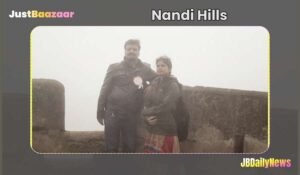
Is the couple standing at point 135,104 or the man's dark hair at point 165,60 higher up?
the man's dark hair at point 165,60

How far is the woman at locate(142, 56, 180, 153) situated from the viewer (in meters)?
3.29

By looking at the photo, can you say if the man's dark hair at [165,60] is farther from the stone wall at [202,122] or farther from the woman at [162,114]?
the stone wall at [202,122]

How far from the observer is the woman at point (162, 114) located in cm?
329

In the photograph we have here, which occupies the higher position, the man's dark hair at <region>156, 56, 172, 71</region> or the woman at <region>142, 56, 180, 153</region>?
the man's dark hair at <region>156, 56, 172, 71</region>

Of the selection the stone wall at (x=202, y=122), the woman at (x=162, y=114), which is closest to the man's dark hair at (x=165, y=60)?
the woman at (x=162, y=114)

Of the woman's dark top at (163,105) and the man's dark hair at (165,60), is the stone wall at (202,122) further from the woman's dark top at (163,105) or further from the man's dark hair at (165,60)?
the man's dark hair at (165,60)

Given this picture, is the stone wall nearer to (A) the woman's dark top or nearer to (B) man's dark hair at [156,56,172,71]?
(A) the woman's dark top

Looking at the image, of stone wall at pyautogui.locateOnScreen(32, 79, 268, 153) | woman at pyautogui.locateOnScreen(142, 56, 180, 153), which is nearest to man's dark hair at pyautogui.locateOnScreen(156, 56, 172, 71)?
woman at pyautogui.locateOnScreen(142, 56, 180, 153)

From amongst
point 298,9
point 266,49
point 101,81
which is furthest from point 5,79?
point 298,9

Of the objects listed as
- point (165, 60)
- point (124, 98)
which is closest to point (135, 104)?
point (124, 98)

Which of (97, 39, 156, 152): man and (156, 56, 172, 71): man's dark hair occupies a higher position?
(156, 56, 172, 71): man's dark hair

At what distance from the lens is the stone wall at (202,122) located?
10.7ft

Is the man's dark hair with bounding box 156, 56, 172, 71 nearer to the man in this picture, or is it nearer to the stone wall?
the man

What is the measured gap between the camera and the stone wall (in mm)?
3271
